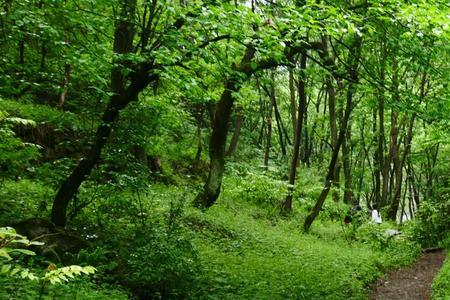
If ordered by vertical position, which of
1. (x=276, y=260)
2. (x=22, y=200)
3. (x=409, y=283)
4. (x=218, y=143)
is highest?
(x=218, y=143)

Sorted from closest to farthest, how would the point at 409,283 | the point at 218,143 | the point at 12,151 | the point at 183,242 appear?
the point at 183,242
the point at 12,151
the point at 409,283
the point at 218,143

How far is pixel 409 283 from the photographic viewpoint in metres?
12.0

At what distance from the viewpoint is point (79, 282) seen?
6082 millimetres

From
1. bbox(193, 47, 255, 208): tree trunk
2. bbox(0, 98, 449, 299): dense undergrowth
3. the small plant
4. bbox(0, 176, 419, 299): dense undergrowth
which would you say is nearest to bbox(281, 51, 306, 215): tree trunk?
bbox(0, 98, 449, 299): dense undergrowth

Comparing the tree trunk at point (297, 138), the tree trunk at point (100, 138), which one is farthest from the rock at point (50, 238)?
the tree trunk at point (297, 138)

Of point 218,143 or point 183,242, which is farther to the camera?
point 218,143

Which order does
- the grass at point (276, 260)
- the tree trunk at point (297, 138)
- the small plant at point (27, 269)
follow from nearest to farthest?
the small plant at point (27, 269)
the grass at point (276, 260)
the tree trunk at point (297, 138)

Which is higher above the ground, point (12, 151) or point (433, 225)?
point (12, 151)

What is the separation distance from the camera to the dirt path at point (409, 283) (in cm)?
1066

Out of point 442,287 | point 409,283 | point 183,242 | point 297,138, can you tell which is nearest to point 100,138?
point 183,242

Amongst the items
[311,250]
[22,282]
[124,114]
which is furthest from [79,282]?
[311,250]

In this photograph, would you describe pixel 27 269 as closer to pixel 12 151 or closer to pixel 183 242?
pixel 183 242

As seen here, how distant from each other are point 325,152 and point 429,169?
795 cm

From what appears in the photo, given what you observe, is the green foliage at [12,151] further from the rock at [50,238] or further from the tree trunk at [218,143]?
the tree trunk at [218,143]
